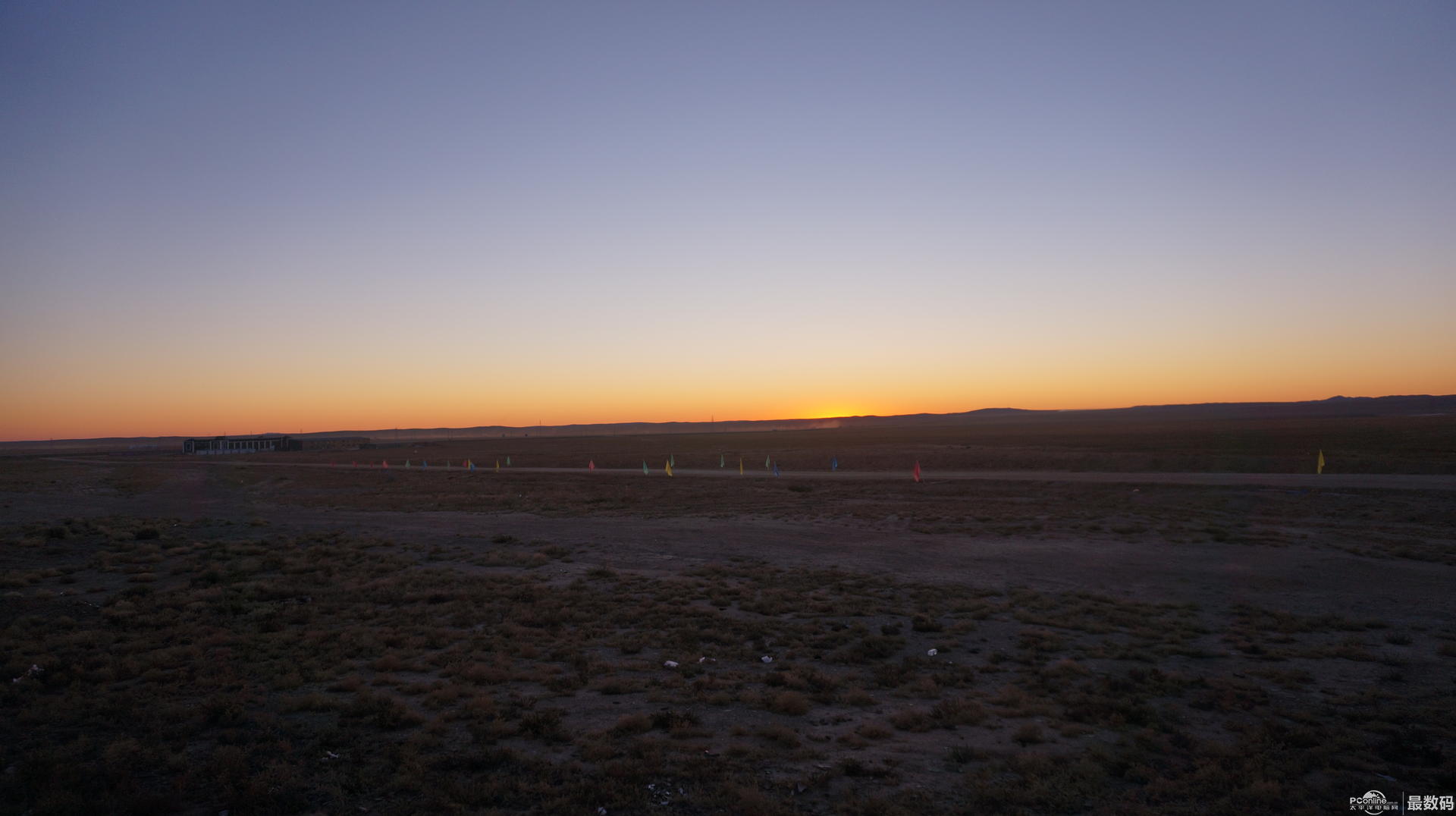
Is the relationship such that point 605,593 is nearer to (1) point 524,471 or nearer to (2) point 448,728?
(2) point 448,728

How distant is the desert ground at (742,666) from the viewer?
6.36 m

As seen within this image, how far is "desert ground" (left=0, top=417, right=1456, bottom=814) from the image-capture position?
6355mm

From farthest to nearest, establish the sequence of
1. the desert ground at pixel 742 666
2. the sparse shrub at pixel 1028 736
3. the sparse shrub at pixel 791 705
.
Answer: the sparse shrub at pixel 791 705 → the sparse shrub at pixel 1028 736 → the desert ground at pixel 742 666

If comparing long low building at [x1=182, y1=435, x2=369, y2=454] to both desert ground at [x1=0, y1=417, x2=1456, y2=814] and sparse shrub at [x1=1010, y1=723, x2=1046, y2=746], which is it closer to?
desert ground at [x1=0, y1=417, x2=1456, y2=814]

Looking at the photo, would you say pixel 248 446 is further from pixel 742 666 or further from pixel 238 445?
pixel 742 666

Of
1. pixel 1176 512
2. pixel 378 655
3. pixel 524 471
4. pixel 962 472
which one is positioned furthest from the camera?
pixel 524 471

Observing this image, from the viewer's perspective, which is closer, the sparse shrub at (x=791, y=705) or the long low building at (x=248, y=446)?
the sparse shrub at (x=791, y=705)

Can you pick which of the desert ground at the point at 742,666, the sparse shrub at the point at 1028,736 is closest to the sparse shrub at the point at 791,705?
the desert ground at the point at 742,666

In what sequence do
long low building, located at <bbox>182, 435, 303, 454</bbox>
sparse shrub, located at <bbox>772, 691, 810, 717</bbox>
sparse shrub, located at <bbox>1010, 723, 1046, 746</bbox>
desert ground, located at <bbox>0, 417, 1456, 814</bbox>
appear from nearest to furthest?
desert ground, located at <bbox>0, 417, 1456, 814</bbox>
sparse shrub, located at <bbox>1010, 723, 1046, 746</bbox>
sparse shrub, located at <bbox>772, 691, 810, 717</bbox>
long low building, located at <bbox>182, 435, 303, 454</bbox>

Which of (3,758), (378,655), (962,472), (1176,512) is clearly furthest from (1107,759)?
(962,472)

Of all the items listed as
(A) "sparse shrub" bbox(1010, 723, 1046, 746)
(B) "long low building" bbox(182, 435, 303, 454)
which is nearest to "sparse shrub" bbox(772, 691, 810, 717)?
(A) "sparse shrub" bbox(1010, 723, 1046, 746)

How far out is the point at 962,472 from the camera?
43.8 meters

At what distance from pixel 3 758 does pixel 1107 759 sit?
10.4 metres

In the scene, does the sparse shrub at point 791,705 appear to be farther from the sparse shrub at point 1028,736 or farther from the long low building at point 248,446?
the long low building at point 248,446
